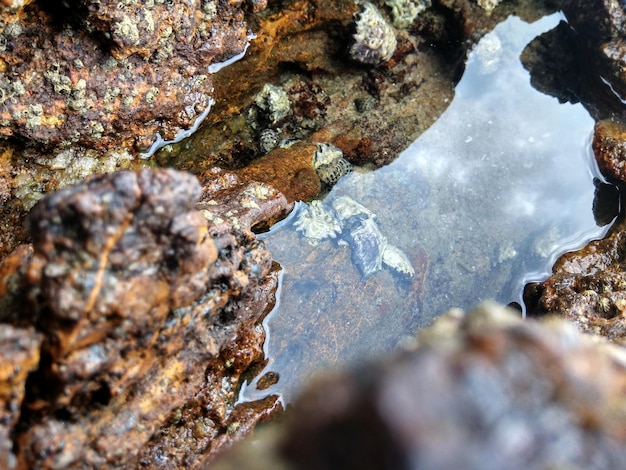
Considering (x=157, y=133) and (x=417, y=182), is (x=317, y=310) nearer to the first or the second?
(x=417, y=182)

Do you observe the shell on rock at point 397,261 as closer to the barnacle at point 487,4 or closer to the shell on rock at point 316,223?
the shell on rock at point 316,223

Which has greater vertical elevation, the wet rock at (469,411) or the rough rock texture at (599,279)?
the wet rock at (469,411)

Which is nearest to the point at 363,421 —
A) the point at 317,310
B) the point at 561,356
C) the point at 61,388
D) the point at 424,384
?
the point at 424,384

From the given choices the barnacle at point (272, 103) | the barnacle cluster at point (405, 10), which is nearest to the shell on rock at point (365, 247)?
the barnacle at point (272, 103)

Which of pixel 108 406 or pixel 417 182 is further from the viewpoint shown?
pixel 417 182

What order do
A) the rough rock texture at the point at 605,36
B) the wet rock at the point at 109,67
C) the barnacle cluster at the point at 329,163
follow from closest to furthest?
the wet rock at the point at 109,67
the barnacle cluster at the point at 329,163
the rough rock texture at the point at 605,36

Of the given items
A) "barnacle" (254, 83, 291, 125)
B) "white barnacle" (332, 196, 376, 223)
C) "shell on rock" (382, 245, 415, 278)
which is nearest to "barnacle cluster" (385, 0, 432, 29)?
"barnacle" (254, 83, 291, 125)

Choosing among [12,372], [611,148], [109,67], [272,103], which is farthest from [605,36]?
[12,372]
